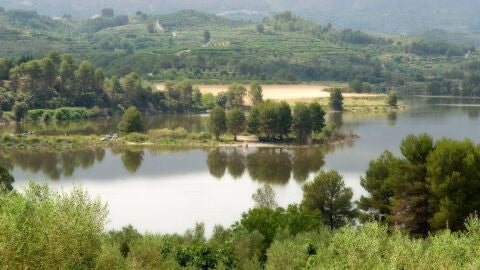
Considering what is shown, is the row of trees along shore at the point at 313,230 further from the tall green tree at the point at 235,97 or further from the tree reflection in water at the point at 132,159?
the tall green tree at the point at 235,97

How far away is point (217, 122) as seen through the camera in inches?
2886

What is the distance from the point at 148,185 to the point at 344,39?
489 feet

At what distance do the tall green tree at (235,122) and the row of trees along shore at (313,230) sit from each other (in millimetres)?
33148

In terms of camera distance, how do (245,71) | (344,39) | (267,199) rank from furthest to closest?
1. (344,39)
2. (245,71)
3. (267,199)

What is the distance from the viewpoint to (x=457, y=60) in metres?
179

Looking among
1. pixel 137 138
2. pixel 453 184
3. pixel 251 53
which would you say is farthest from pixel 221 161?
pixel 251 53

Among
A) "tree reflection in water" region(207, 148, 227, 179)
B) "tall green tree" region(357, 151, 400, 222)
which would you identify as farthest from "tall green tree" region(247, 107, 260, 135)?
"tall green tree" region(357, 151, 400, 222)

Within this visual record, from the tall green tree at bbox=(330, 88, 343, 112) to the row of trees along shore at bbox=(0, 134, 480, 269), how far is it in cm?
6337

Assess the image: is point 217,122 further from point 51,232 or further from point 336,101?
point 51,232

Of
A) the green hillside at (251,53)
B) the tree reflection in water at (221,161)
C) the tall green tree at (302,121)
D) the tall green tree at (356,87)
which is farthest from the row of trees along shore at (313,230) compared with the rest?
the green hillside at (251,53)

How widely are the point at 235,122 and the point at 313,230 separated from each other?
44.0 metres

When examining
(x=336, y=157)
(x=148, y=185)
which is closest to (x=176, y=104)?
(x=336, y=157)

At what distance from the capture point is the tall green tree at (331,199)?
123 feet

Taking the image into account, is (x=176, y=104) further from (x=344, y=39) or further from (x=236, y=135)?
(x=344, y=39)
